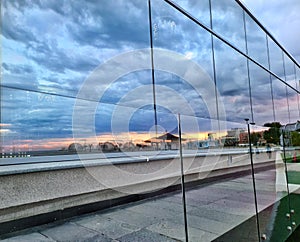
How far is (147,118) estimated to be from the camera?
3434mm

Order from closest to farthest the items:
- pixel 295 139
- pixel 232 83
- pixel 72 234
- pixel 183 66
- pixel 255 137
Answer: pixel 72 234, pixel 255 137, pixel 295 139, pixel 183 66, pixel 232 83

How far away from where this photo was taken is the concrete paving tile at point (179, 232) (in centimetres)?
226

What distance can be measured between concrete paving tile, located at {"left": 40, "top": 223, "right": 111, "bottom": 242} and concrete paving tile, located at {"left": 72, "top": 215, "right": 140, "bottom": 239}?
0.07 metres

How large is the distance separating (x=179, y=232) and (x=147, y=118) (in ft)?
5.10

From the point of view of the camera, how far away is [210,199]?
10.6 ft

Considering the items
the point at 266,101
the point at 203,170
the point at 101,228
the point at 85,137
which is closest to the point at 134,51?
the point at 85,137

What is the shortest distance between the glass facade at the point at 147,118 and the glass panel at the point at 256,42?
1.86 m

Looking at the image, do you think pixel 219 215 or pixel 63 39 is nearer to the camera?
pixel 219 215

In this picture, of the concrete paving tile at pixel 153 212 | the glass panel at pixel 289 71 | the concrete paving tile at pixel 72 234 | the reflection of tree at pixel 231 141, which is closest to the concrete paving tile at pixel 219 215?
the concrete paving tile at pixel 153 212

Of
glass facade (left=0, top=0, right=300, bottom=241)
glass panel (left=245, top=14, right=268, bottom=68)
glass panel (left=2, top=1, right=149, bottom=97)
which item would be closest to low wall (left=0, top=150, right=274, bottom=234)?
glass facade (left=0, top=0, right=300, bottom=241)

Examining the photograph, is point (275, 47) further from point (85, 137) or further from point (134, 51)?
point (85, 137)

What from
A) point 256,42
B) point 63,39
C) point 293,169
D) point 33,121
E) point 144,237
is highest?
point 256,42

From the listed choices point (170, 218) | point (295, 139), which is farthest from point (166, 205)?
point (295, 139)

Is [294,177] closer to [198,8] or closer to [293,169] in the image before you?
[293,169]
